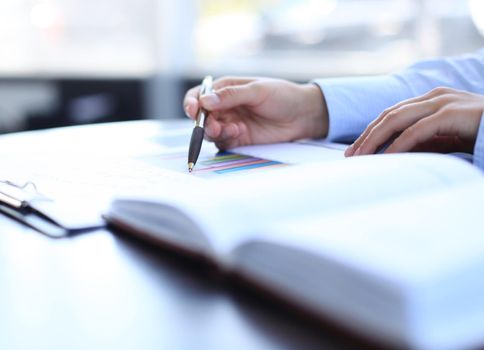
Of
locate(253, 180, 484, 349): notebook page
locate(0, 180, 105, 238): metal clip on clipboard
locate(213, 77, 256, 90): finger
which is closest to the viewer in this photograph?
locate(253, 180, 484, 349): notebook page

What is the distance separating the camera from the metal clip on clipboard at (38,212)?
0.53 m

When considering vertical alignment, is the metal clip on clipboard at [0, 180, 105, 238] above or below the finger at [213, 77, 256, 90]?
below

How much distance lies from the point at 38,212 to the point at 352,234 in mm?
329

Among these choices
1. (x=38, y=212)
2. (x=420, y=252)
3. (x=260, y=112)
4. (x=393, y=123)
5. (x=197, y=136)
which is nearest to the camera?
(x=420, y=252)

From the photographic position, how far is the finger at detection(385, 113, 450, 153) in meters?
0.67

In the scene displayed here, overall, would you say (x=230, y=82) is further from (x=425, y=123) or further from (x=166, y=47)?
(x=166, y=47)

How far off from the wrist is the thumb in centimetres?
9

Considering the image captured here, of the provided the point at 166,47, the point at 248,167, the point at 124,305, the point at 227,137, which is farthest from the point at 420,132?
the point at 166,47

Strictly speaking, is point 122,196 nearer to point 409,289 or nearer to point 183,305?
point 183,305

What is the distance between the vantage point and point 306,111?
96 centimetres

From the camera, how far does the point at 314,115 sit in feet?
3.16

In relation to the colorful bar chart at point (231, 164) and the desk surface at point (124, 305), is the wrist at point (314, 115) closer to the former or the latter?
the colorful bar chart at point (231, 164)

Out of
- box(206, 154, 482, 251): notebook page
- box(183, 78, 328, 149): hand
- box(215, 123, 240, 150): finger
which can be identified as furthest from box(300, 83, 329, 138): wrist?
box(206, 154, 482, 251): notebook page

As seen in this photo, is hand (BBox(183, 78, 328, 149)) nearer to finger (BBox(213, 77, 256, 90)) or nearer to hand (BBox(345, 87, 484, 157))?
finger (BBox(213, 77, 256, 90))
